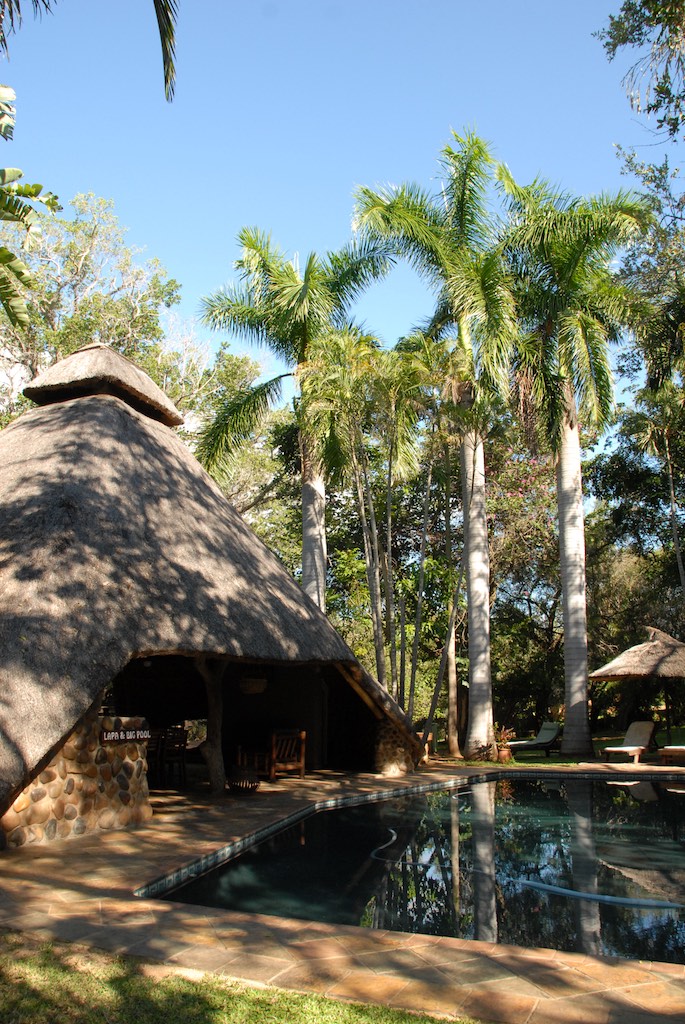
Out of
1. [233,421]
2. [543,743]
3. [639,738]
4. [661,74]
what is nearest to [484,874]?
[661,74]

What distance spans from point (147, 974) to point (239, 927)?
0.91 metres

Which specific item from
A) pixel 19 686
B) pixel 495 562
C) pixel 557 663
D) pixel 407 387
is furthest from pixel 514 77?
pixel 557 663

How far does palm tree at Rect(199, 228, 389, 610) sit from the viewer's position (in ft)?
52.2

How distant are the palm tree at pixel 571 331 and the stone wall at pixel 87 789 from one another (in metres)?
9.89

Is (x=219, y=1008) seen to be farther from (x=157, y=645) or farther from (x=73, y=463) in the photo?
(x=73, y=463)

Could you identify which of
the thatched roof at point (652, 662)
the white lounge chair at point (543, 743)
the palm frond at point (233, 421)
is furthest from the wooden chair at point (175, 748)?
the thatched roof at point (652, 662)

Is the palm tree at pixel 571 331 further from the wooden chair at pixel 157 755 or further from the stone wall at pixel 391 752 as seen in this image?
the wooden chair at pixel 157 755

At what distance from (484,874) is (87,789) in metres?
3.55

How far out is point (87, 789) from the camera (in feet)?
24.0

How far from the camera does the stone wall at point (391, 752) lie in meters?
12.5

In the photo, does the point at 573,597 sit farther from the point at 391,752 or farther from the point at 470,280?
the point at 470,280

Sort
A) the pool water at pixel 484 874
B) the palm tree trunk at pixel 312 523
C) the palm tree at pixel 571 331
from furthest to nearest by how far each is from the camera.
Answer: the palm tree trunk at pixel 312 523
the palm tree at pixel 571 331
the pool water at pixel 484 874

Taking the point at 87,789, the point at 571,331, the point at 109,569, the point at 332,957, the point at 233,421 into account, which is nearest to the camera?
the point at 332,957

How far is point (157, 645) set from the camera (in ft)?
24.4
